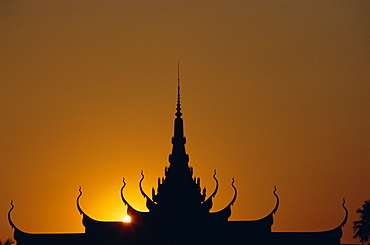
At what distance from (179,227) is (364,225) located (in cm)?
972

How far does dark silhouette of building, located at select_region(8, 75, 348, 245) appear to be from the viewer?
370ft

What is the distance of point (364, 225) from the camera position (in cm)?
11181

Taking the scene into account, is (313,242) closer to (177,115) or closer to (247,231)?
(247,231)

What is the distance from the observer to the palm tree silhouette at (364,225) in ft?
365

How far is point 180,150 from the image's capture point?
11531 cm

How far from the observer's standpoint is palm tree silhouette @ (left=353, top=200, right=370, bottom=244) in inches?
4377

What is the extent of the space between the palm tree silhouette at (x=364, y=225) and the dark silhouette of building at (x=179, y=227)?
896 millimetres

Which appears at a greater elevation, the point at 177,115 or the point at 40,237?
the point at 177,115

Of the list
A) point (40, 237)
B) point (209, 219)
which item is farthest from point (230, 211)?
point (40, 237)

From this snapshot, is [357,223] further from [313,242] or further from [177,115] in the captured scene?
[177,115]

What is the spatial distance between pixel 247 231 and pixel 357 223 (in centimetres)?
572

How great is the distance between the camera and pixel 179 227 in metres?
114

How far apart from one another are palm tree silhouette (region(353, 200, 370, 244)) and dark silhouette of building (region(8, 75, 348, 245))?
0.90 m

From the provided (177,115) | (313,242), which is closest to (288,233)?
(313,242)
